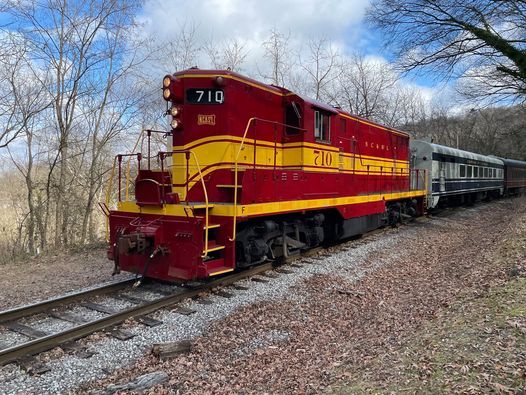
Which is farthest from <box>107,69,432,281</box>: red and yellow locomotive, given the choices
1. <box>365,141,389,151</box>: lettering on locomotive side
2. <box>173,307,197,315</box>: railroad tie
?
<box>365,141,389,151</box>: lettering on locomotive side

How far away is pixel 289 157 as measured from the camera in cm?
865

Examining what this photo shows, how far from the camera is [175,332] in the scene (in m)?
5.25

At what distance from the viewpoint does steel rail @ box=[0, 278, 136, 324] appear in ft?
18.3

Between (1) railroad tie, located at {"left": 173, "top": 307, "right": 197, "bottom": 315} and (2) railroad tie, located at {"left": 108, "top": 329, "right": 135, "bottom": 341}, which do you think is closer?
(2) railroad tie, located at {"left": 108, "top": 329, "right": 135, "bottom": 341}

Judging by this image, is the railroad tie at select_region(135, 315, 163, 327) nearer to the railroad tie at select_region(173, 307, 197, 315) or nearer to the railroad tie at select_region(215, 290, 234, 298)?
the railroad tie at select_region(173, 307, 197, 315)

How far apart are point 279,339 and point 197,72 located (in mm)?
4871

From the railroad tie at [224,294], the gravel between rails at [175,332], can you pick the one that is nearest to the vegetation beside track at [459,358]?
the gravel between rails at [175,332]

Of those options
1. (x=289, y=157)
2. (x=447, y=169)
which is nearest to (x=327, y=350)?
(x=289, y=157)

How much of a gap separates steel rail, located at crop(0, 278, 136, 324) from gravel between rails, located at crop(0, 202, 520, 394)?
140cm

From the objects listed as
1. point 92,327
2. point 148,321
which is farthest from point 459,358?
point 92,327

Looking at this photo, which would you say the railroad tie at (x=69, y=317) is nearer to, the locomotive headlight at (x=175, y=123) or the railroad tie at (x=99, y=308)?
the railroad tie at (x=99, y=308)

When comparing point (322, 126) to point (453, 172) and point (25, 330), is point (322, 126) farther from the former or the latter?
point (453, 172)

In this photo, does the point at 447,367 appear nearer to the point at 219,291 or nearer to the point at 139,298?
the point at 219,291

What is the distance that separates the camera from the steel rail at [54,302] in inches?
219
